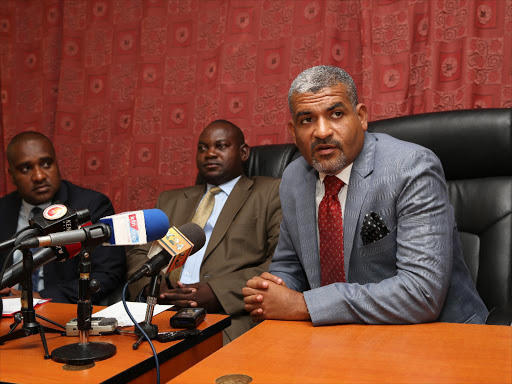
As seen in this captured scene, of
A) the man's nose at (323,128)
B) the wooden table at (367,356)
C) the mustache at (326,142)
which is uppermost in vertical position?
the man's nose at (323,128)

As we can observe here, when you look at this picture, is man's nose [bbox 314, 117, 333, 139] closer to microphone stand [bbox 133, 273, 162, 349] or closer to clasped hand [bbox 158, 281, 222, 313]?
microphone stand [bbox 133, 273, 162, 349]

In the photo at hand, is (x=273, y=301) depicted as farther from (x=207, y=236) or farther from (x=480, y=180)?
(x=207, y=236)

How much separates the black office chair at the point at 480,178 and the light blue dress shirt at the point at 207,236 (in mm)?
904

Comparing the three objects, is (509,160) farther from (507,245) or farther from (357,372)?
(357,372)

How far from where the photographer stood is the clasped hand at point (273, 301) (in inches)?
50.4

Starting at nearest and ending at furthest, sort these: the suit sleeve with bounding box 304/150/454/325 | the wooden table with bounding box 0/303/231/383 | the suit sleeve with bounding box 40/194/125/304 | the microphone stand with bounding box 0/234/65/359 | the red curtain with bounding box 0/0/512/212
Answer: the wooden table with bounding box 0/303/231/383 → the microphone stand with bounding box 0/234/65/359 → the suit sleeve with bounding box 304/150/454/325 → the suit sleeve with bounding box 40/194/125/304 → the red curtain with bounding box 0/0/512/212

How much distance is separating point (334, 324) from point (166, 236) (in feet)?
1.53

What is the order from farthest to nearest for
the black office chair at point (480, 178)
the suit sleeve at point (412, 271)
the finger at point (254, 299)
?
the black office chair at point (480, 178) → the finger at point (254, 299) → the suit sleeve at point (412, 271)

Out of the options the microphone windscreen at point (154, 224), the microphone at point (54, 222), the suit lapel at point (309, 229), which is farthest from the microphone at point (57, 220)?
the suit lapel at point (309, 229)

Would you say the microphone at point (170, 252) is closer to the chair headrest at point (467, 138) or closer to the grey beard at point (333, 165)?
the grey beard at point (333, 165)

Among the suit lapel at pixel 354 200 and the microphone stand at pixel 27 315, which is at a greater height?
the suit lapel at pixel 354 200

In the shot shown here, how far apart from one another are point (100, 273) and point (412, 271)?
150 centimetres

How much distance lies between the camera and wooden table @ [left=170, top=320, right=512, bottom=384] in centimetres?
86

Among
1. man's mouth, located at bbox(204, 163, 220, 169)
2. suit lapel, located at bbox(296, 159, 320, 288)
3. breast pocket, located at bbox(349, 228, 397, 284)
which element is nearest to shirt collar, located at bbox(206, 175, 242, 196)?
man's mouth, located at bbox(204, 163, 220, 169)
